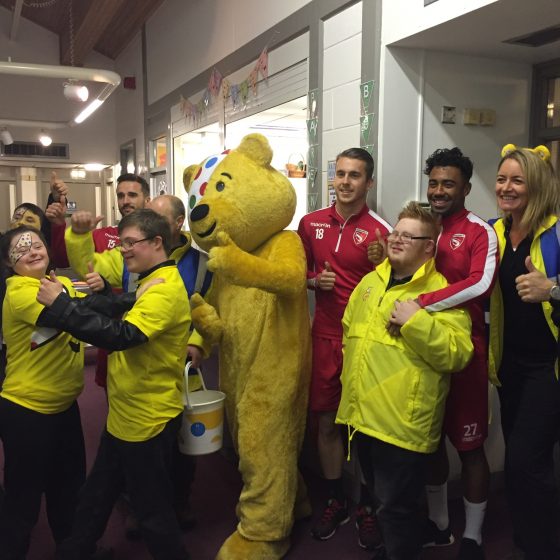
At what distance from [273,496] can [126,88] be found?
6.20 m

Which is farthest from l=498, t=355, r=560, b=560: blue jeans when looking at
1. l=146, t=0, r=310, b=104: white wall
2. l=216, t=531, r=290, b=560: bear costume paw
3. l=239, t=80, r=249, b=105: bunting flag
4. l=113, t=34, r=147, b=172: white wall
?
l=113, t=34, r=147, b=172: white wall

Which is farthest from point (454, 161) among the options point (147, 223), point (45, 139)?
point (45, 139)

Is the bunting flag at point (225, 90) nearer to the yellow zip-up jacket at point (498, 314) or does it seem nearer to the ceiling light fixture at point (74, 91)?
the ceiling light fixture at point (74, 91)

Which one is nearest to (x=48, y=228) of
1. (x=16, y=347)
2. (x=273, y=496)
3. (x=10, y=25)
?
(x=16, y=347)

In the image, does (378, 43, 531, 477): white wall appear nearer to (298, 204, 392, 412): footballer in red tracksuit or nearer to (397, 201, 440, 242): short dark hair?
(298, 204, 392, 412): footballer in red tracksuit

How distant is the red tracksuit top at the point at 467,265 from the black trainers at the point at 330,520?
1.03 meters

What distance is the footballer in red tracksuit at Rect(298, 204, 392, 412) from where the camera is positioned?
98.6 inches

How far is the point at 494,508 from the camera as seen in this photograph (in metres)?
2.74

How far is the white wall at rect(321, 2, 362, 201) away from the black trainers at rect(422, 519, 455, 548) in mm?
1704

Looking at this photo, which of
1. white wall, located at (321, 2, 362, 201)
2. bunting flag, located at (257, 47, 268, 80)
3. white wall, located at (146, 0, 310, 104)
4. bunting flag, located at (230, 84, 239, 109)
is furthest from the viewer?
bunting flag, located at (230, 84, 239, 109)

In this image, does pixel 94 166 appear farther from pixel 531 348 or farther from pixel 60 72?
pixel 531 348

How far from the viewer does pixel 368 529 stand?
2.44m

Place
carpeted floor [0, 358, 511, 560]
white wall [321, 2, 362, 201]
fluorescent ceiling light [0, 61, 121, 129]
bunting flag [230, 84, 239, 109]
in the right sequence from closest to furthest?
carpeted floor [0, 358, 511, 560]
white wall [321, 2, 362, 201]
bunting flag [230, 84, 239, 109]
fluorescent ceiling light [0, 61, 121, 129]

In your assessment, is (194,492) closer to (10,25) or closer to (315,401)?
(315,401)
